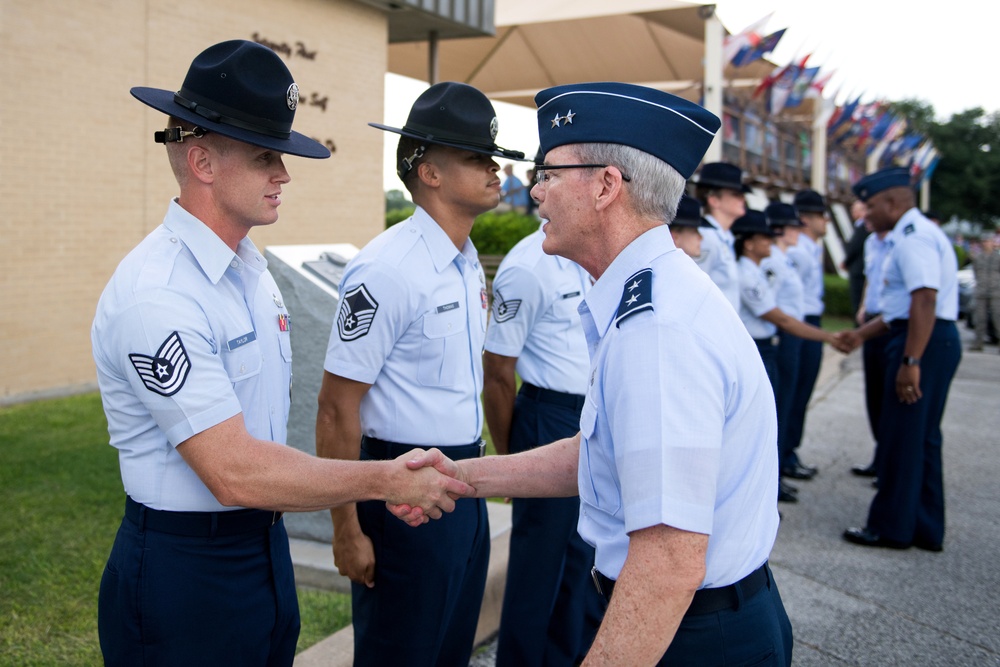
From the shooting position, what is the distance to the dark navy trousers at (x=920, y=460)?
18.1 ft

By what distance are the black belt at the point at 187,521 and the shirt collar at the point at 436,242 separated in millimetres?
1096

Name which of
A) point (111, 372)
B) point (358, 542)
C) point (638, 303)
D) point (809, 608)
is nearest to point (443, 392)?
point (358, 542)

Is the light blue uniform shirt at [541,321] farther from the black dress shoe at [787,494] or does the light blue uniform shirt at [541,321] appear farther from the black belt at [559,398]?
the black dress shoe at [787,494]

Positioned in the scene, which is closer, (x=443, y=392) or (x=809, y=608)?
(x=443, y=392)

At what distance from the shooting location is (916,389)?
215 inches

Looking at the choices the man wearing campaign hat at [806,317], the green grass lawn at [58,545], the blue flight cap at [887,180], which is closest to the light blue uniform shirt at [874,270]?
the blue flight cap at [887,180]

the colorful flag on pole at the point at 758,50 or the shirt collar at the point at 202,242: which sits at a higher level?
the colorful flag on pole at the point at 758,50

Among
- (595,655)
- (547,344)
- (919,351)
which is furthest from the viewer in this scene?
(919,351)

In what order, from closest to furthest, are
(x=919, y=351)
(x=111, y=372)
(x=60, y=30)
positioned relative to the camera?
1. (x=111, y=372)
2. (x=919, y=351)
3. (x=60, y=30)

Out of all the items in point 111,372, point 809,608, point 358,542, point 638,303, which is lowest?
point 809,608

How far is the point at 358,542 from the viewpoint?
8.87ft

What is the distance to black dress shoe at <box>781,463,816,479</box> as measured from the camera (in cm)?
727

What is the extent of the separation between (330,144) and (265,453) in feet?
32.5

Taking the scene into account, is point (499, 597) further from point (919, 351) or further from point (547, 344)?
point (919, 351)
